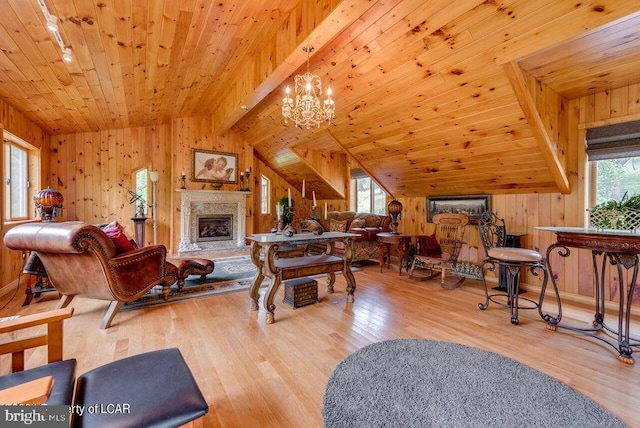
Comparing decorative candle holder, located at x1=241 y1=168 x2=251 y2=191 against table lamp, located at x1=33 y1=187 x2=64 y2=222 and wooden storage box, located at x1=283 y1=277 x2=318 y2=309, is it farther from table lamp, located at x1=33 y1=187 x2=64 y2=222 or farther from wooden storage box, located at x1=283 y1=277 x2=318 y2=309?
wooden storage box, located at x1=283 y1=277 x2=318 y2=309

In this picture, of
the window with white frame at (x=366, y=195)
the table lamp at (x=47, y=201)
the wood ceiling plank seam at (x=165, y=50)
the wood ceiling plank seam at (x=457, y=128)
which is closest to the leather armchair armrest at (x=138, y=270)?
the table lamp at (x=47, y=201)

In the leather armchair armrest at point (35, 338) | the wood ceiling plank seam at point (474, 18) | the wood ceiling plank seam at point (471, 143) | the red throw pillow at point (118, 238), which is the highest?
the wood ceiling plank seam at point (474, 18)

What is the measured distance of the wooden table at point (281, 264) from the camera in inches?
110

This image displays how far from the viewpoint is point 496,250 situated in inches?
114

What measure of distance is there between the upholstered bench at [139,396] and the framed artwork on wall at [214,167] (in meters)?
6.01

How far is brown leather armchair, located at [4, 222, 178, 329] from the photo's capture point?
2.30m

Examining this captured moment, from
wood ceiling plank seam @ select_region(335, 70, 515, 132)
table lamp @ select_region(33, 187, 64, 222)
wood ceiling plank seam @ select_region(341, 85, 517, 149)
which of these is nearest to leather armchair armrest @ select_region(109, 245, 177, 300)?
table lamp @ select_region(33, 187, 64, 222)

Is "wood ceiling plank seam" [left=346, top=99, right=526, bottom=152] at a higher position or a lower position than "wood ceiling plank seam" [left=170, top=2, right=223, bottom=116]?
lower

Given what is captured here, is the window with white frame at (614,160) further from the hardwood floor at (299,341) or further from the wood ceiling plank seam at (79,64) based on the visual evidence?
the wood ceiling plank seam at (79,64)

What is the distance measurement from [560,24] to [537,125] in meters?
1.04

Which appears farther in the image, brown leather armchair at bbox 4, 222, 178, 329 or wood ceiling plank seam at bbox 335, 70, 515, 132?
wood ceiling plank seam at bbox 335, 70, 515, 132

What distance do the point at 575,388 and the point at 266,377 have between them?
1974 millimetres

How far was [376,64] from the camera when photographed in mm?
3232

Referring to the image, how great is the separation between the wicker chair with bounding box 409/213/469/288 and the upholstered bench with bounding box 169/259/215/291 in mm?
3032
